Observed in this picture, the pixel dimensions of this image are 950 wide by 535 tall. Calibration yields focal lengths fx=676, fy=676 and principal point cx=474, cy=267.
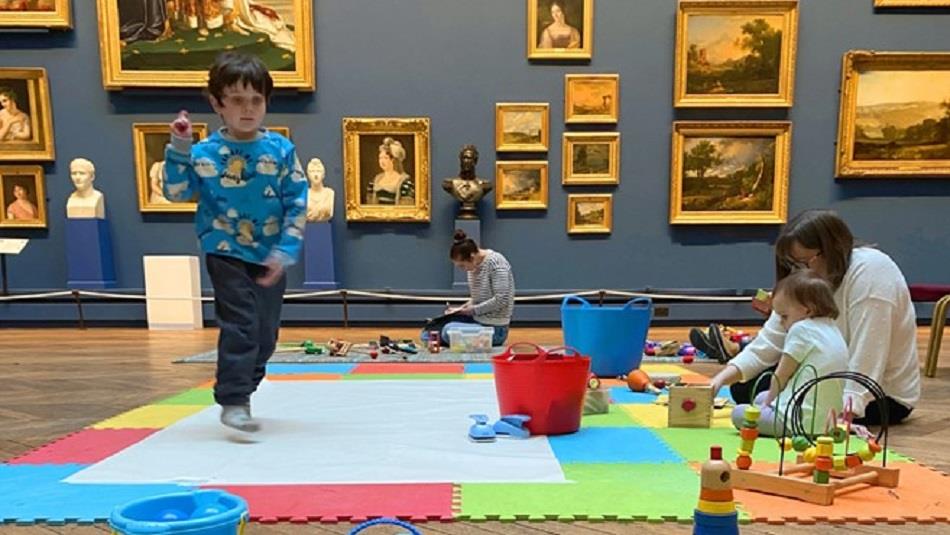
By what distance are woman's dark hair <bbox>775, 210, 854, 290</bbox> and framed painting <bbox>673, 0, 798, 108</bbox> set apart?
3527mm

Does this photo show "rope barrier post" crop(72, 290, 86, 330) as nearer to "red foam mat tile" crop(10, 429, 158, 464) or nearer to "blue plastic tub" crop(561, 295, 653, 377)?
"red foam mat tile" crop(10, 429, 158, 464)

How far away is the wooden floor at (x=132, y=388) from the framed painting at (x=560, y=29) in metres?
2.17

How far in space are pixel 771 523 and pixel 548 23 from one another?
4.64 meters

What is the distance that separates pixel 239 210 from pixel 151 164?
3.94m

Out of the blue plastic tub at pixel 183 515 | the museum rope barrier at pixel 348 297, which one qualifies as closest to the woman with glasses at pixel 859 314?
the blue plastic tub at pixel 183 515

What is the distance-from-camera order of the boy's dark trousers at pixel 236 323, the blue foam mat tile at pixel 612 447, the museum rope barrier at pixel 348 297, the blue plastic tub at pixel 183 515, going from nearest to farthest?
the blue plastic tub at pixel 183 515 → the blue foam mat tile at pixel 612 447 → the boy's dark trousers at pixel 236 323 → the museum rope barrier at pixel 348 297

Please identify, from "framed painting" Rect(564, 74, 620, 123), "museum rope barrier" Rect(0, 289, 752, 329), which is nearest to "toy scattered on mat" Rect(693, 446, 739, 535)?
"museum rope barrier" Rect(0, 289, 752, 329)

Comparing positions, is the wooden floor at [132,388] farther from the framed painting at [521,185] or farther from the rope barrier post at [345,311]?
the framed painting at [521,185]

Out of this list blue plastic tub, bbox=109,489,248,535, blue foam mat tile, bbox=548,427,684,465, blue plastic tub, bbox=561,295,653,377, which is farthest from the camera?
blue plastic tub, bbox=561,295,653,377

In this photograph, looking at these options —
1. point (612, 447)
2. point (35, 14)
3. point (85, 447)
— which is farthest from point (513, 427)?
point (35, 14)

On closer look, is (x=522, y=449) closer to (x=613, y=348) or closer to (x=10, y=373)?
(x=613, y=348)

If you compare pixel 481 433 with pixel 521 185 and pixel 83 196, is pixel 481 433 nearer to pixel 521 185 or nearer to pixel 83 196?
pixel 521 185

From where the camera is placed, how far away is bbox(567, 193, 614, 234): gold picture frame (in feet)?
17.7

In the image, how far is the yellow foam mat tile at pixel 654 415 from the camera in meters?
2.07
